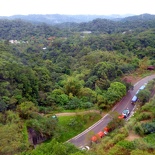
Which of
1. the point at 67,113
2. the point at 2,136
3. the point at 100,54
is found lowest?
the point at 67,113

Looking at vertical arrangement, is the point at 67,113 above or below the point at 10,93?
below

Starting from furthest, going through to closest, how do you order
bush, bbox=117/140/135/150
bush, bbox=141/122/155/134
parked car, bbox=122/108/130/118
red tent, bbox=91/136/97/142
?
parked car, bbox=122/108/130/118 → bush, bbox=141/122/155/134 → red tent, bbox=91/136/97/142 → bush, bbox=117/140/135/150

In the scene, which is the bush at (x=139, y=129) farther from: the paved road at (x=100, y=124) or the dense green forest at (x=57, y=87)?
the dense green forest at (x=57, y=87)

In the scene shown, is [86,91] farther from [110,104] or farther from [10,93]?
[10,93]

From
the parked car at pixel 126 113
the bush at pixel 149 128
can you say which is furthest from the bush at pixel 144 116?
the parked car at pixel 126 113

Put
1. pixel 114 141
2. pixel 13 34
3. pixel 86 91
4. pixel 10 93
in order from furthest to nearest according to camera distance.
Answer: pixel 13 34 → pixel 86 91 → pixel 10 93 → pixel 114 141

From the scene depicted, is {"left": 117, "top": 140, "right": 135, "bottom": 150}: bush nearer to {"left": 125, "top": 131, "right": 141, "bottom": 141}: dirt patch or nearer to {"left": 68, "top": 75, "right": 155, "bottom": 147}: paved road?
{"left": 125, "top": 131, "right": 141, "bottom": 141}: dirt patch

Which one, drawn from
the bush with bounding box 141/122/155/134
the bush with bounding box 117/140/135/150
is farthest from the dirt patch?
the bush with bounding box 117/140/135/150

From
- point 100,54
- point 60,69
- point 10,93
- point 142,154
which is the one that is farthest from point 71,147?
point 100,54

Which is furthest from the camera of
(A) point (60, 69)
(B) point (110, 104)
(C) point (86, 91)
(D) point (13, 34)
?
(D) point (13, 34)

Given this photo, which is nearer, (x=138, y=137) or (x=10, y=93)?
(x=138, y=137)

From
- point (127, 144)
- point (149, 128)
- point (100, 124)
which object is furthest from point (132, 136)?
point (100, 124)
